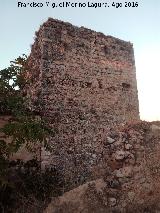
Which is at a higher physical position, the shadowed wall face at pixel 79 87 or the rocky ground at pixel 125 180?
the shadowed wall face at pixel 79 87

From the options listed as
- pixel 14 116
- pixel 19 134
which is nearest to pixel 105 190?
pixel 19 134

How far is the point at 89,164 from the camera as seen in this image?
36.4 ft

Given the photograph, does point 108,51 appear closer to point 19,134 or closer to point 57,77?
point 57,77

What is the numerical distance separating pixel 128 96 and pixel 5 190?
643 centimetres

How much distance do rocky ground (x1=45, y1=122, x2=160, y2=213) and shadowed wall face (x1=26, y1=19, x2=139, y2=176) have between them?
122 inches

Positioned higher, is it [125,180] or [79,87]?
[79,87]

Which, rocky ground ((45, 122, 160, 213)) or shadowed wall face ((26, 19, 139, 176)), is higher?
shadowed wall face ((26, 19, 139, 176))

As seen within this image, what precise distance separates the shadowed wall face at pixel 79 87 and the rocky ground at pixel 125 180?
10.1 ft

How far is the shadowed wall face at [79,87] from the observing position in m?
10.8

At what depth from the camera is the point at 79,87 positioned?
11.7 m

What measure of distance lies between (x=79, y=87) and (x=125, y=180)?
538cm

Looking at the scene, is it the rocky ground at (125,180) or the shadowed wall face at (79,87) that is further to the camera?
the shadowed wall face at (79,87)

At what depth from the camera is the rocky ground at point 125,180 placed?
20.9ft

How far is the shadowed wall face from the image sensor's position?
10.8 meters
